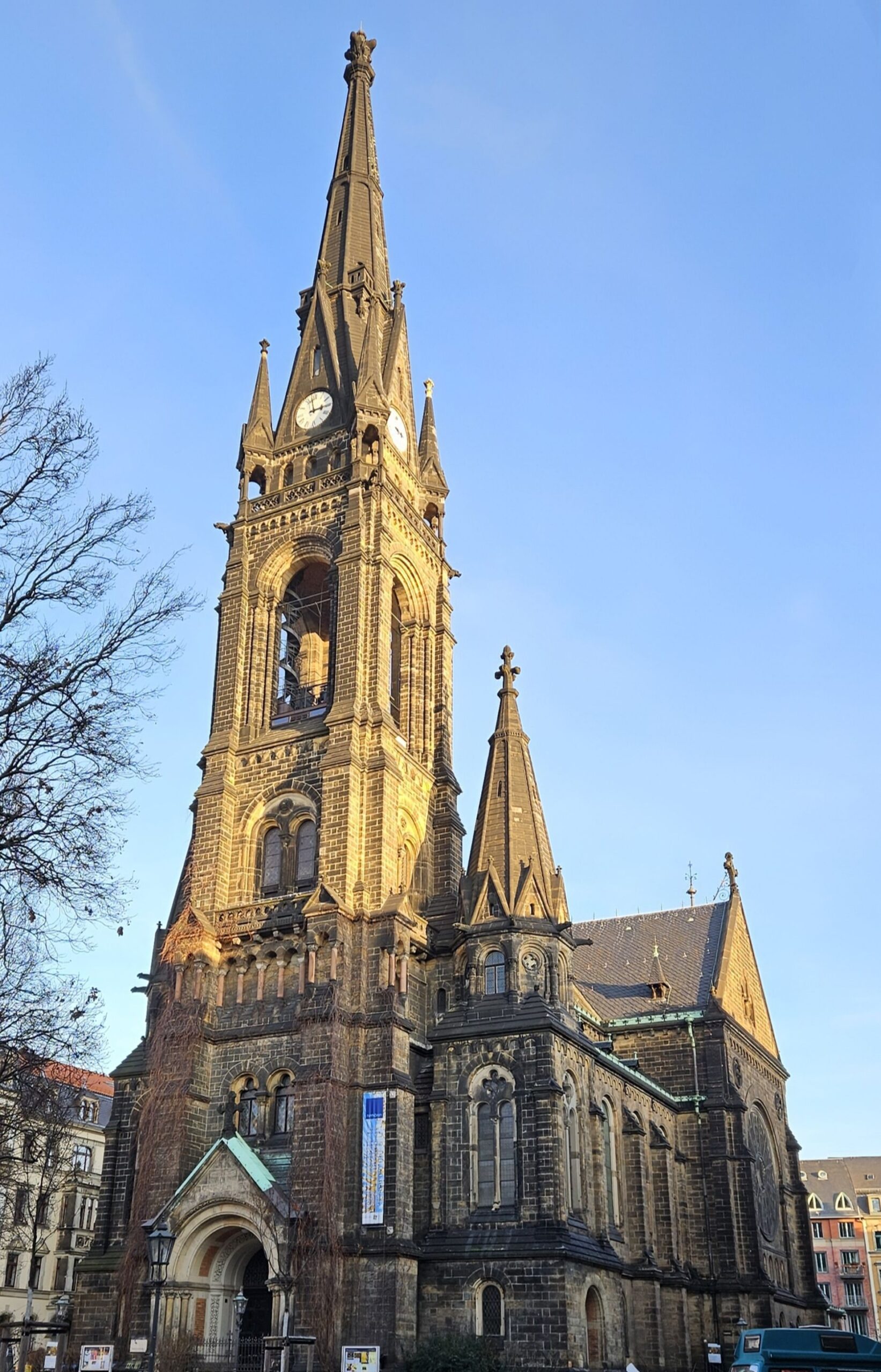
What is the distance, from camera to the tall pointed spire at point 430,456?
54938 mm

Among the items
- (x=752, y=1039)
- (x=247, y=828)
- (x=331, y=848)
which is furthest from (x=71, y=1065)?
(x=752, y=1039)

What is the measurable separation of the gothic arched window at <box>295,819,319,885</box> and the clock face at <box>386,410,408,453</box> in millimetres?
16621

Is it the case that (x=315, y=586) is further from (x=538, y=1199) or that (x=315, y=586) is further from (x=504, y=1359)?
(x=504, y=1359)

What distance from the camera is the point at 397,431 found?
53.7 meters

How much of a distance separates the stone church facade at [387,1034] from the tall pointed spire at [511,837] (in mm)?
108

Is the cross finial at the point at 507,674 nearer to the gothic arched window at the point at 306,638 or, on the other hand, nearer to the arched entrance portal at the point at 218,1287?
the gothic arched window at the point at 306,638

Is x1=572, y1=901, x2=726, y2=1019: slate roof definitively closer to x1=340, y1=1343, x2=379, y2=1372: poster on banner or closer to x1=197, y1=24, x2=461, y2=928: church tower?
x1=197, y1=24, x2=461, y2=928: church tower

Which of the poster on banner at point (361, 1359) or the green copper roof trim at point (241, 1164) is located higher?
the green copper roof trim at point (241, 1164)

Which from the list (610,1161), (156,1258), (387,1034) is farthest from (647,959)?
(156,1258)

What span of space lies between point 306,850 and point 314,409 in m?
19.3

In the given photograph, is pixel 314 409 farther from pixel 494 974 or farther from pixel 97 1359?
pixel 97 1359

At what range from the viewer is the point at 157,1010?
4175cm

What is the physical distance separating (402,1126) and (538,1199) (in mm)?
4314

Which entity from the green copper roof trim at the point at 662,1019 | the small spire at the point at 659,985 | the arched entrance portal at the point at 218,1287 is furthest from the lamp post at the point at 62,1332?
the small spire at the point at 659,985
